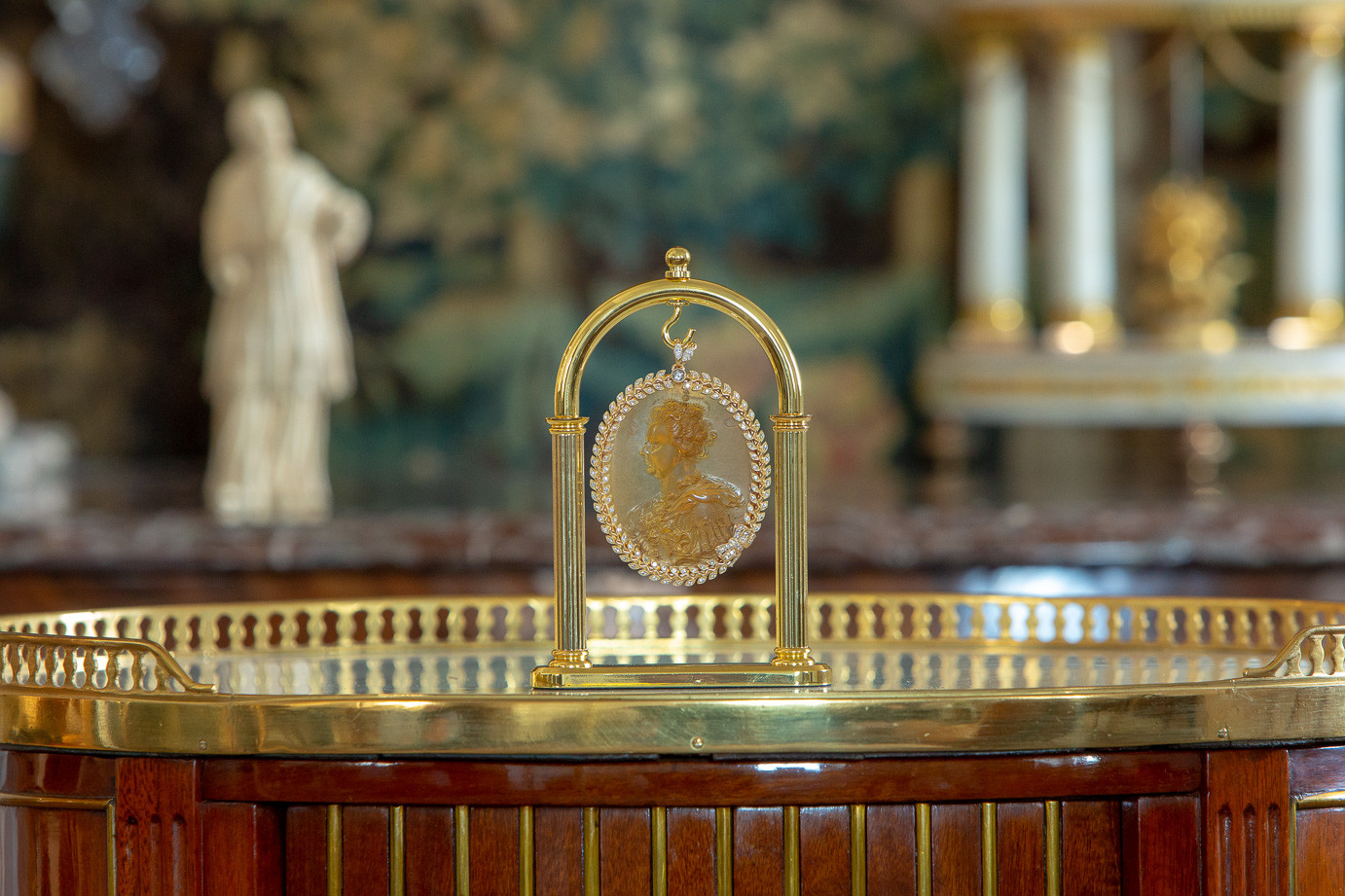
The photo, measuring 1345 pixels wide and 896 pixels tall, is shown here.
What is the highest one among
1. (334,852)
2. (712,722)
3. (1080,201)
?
(1080,201)

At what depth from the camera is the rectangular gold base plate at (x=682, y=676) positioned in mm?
1803

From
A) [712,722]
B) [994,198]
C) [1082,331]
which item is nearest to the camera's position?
[712,722]

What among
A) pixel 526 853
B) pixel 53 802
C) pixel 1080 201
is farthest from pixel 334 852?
pixel 1080 201

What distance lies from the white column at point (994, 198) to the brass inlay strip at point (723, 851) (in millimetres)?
7737

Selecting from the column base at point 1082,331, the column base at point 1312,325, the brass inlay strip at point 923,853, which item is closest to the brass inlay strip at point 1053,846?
the brass inlay strip at point 923,853

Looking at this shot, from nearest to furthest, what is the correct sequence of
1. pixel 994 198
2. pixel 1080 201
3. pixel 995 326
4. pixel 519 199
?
pixel 1080 201 < pixel 995 326 < pixel 994 198 < pixel 519 199

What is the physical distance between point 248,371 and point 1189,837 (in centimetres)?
596

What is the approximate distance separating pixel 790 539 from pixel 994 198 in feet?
25.8

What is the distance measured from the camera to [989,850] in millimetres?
1744

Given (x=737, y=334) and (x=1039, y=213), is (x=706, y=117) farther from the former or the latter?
(x=1039, y=213)

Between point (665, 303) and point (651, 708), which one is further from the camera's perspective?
point (665, 303)

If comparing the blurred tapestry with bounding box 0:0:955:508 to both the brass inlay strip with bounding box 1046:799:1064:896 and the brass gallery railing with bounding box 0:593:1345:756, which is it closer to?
the brass gallery railing with bounding box 0:593:1345:756

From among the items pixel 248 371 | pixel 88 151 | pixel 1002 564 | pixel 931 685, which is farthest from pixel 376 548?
pixel 88 151

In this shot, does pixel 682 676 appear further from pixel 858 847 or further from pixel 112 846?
pixel 112 846
